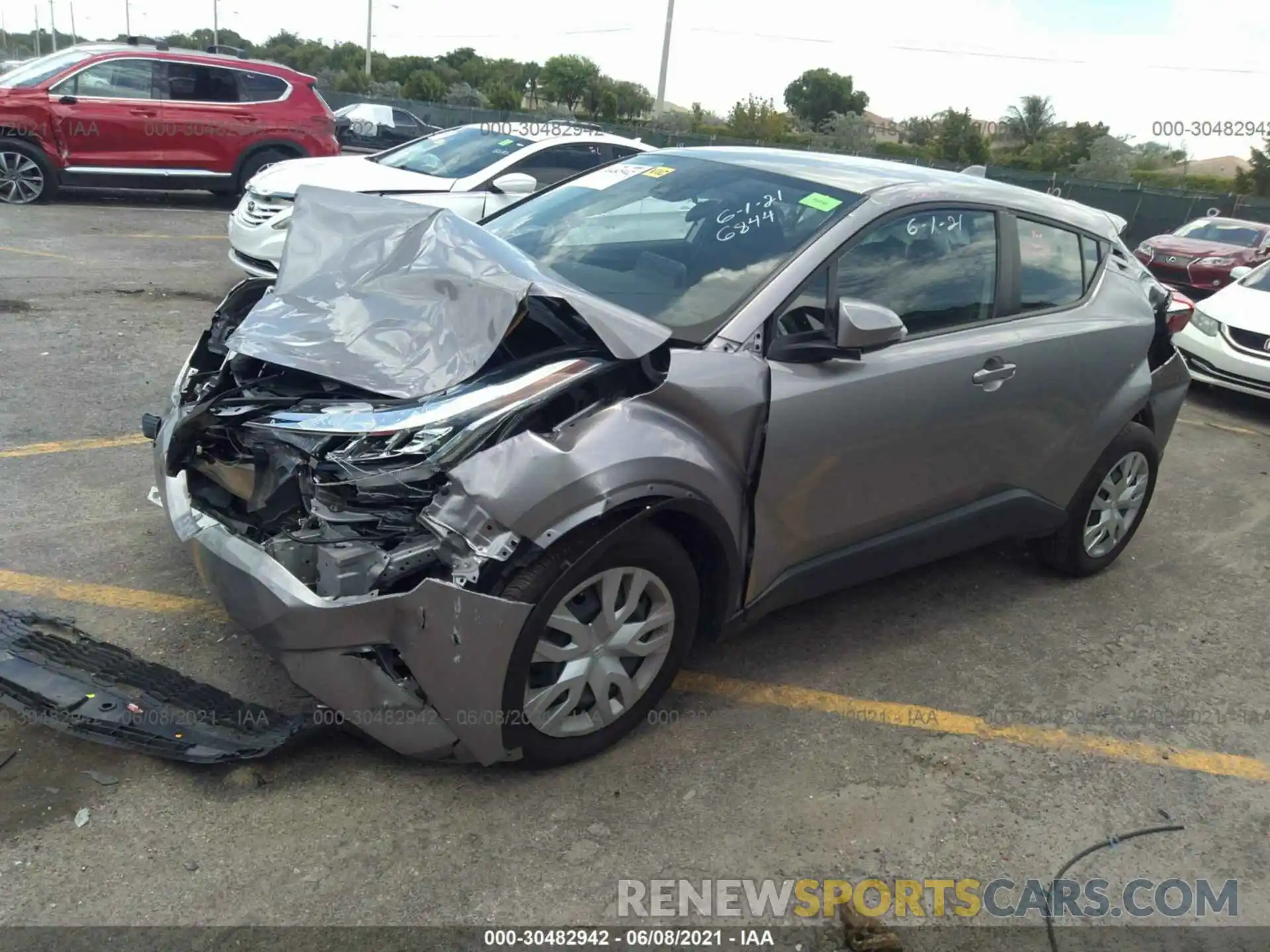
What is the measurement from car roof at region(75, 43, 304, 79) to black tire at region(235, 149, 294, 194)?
3.39 feet

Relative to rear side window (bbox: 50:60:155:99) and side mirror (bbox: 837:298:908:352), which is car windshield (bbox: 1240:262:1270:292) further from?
rear side window (bbox: 50:60:155:99)

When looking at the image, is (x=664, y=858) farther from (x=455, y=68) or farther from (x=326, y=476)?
(x=455, y=68)

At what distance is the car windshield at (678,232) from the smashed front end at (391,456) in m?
0.40

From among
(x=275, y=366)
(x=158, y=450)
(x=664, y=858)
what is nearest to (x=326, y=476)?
(x=275, y=366)

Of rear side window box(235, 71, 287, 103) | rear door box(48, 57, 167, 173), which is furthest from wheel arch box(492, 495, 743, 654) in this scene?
rear side window box(235, 71, 287, 103)

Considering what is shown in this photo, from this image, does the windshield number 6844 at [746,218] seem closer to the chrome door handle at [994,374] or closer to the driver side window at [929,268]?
the driver side window at [929,268]

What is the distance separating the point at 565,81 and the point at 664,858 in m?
67.6

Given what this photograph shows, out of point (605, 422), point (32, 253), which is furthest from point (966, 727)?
point (32, 253)

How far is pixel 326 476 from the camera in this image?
2785 millimetres

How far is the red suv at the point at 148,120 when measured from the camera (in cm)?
1162

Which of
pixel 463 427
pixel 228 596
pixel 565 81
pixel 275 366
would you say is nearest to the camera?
pixel 463 427

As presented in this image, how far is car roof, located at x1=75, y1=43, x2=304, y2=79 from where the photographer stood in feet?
39.9

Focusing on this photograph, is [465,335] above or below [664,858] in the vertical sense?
above

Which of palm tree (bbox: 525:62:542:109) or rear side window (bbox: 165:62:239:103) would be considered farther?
palm tree (bbox: 525:62:542:109)
